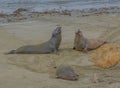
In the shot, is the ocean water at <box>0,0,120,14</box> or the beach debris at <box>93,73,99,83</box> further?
the ocean water at <box>0,0,120,14</box>

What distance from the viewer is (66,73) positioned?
7.22 meters

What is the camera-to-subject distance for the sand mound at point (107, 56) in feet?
26.9

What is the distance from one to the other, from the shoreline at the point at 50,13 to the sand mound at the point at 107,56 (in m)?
5.95

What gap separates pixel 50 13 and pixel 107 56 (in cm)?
761

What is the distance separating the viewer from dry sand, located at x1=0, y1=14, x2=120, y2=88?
22.8 feet

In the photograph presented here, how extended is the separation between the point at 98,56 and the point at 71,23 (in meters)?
4.67

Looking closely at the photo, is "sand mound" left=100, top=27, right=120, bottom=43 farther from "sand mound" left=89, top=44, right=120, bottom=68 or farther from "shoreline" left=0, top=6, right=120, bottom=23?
"shoreline" left=0, top=6, right=120, bottom=23

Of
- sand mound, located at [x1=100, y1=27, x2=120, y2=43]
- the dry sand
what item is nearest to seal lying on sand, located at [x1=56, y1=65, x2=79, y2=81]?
the dry sand

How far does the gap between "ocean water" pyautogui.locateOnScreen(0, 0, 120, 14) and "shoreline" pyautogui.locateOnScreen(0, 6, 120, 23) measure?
0.62 m

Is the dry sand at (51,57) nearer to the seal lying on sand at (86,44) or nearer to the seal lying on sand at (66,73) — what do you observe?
the seal lying on sand at (66,73)

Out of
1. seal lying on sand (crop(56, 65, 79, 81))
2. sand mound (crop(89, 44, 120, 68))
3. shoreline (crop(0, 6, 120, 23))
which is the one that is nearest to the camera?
seal lying on sand (crop(56, 65, 79, 81))

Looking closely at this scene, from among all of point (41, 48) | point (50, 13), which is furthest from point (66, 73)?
point (50, 13)

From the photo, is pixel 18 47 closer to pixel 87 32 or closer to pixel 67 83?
pixel 87 32

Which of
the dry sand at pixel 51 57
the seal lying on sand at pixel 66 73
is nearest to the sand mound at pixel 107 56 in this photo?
the dry sand at pixel 51 57
